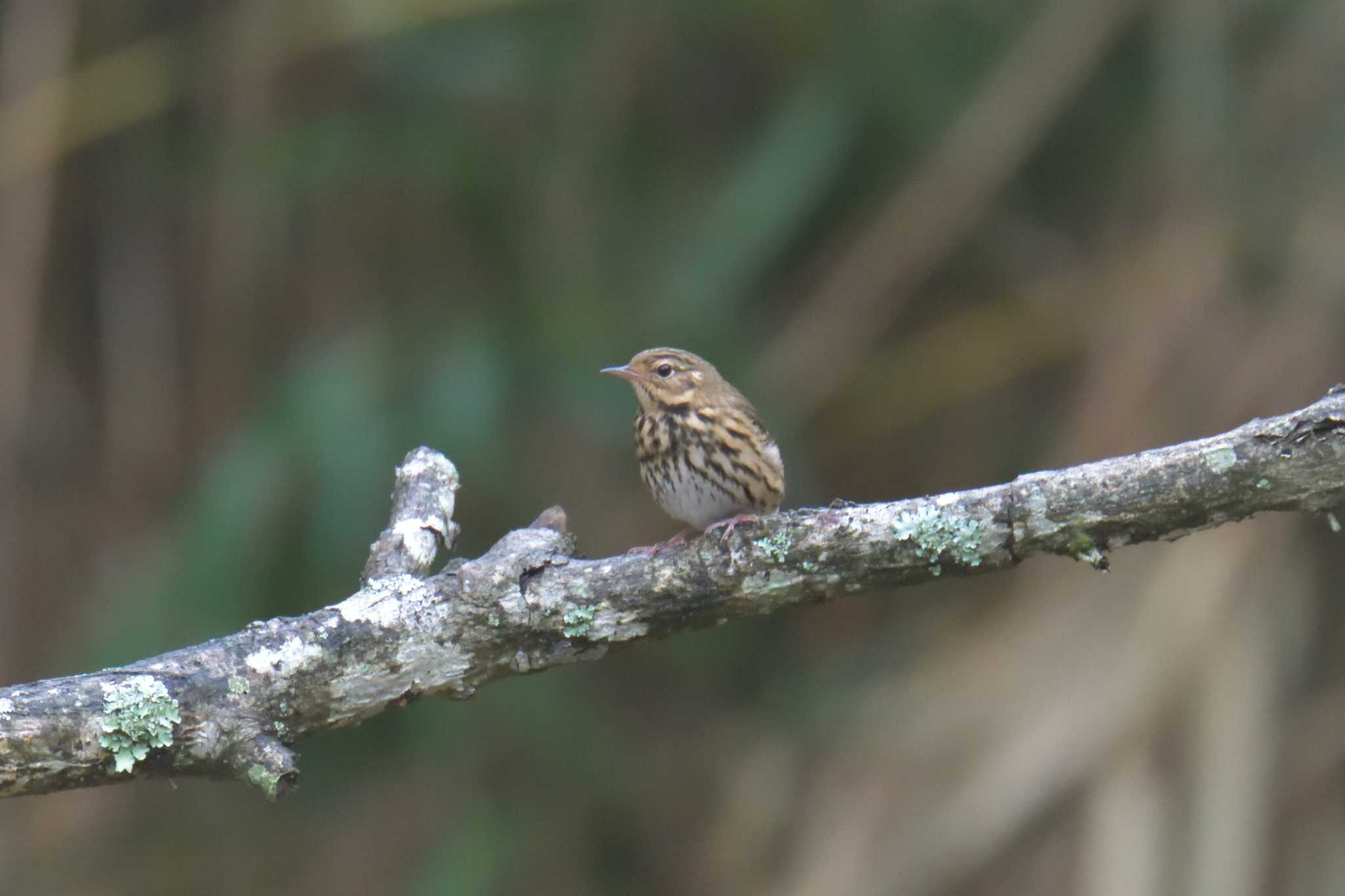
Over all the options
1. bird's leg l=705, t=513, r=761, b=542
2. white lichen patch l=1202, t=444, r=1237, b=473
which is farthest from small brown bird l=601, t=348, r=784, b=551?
white lichen patch l=1202, t=444, r=1237, b=473

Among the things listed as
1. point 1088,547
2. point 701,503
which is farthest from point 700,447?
point 1088,547

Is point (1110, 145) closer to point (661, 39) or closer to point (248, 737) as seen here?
point (661, 39)

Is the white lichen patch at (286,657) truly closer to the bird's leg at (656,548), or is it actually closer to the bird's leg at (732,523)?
the bird's leg at (656,548)

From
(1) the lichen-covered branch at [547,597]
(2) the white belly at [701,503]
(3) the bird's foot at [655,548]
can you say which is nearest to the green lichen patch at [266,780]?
(1) the lichen-covered branch at [547,597]

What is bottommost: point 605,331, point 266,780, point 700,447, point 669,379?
point 266,780

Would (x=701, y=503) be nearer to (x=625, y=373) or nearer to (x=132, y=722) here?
(x=625, y=373)

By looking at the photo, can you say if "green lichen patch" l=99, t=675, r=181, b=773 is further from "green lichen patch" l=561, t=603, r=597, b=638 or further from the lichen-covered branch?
"green lichen patch" l=561, t=603, r=597, b=638
